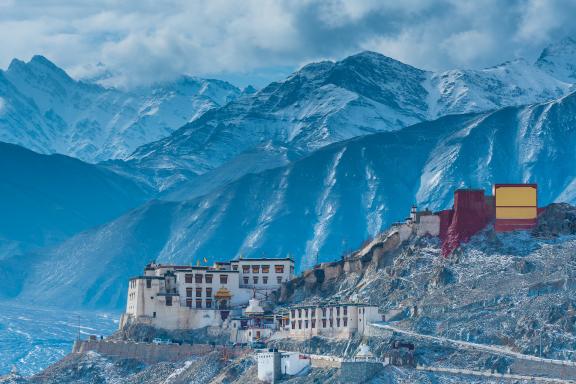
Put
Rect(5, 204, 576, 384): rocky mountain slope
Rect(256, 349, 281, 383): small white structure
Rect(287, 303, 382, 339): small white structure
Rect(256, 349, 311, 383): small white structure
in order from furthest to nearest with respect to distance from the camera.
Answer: Rect(287, 303, 382, 339): small white structure < Rect(256, 349, 311, 383): small white structure < Rect(256, 349, 281, 383): small white structure < Rect(5, 204, 576, 384): rocky mountain slope

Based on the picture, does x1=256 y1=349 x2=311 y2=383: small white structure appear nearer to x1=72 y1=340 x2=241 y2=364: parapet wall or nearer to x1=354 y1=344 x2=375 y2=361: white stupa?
x1=354 y1=344 x2=375 y2=361: white stupa

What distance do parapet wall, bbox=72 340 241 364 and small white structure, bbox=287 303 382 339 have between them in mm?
6427

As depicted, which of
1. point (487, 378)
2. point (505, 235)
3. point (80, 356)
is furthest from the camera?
point (80, 356)

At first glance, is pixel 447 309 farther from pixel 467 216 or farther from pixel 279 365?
pixel 279 365

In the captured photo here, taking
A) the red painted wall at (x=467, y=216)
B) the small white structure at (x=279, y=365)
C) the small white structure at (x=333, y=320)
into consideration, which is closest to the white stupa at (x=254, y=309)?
the small white structure at (x=333, y=320)

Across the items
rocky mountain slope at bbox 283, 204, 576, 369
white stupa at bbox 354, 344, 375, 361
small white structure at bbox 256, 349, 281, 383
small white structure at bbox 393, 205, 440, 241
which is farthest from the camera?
small white structure at bbox 393, 205, 440, 241

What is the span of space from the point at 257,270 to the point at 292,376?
35.0m

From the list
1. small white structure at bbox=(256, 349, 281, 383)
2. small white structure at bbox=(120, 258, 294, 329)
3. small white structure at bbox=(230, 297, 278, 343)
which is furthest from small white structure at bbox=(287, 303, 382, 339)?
small white structure at bbox=(120, 258, 294, 329)

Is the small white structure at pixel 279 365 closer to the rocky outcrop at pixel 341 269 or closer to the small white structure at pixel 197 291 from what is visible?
the rocky outcrop at pixel 341 269

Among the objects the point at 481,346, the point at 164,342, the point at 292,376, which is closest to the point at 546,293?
the point at 481,346

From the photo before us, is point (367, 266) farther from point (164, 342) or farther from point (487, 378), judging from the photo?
point (487, 378)

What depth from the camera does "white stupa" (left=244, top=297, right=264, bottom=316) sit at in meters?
180

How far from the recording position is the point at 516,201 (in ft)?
570

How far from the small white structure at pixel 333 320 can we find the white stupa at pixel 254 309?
9138 millimetres
